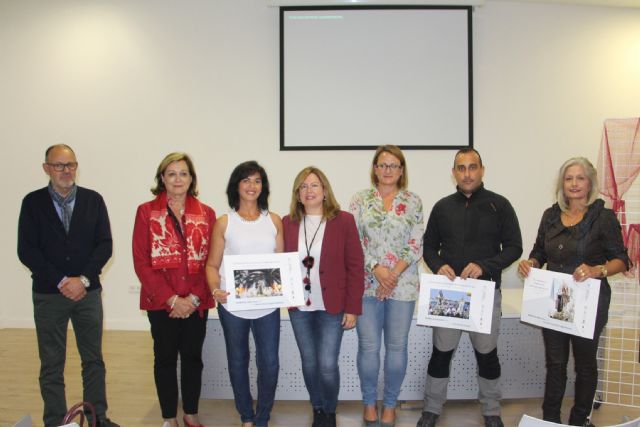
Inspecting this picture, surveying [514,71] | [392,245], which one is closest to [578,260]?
[392,245]

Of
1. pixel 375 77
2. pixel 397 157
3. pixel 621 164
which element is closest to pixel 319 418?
pixel 397 157

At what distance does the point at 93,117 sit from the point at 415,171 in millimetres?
3436

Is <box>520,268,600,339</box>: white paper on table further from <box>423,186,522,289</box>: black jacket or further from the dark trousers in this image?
the dark trousers

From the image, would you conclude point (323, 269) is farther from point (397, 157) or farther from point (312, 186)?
point (397, 157)

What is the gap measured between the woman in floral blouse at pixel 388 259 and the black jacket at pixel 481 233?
0.61ft

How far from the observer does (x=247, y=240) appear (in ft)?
8.32

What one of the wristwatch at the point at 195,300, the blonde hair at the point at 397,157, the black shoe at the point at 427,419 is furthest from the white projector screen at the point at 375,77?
the black shoe at the point at 427,419

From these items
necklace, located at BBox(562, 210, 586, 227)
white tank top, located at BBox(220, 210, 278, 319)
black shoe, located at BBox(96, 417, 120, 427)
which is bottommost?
black shoe, located at BBox(96, 417, 120, 427)

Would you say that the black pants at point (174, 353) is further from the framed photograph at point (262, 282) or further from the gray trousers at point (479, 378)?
the gray trousers at point (479, 378)

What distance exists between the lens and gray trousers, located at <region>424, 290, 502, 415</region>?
2.71 meters

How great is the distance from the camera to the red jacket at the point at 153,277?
2545 mm

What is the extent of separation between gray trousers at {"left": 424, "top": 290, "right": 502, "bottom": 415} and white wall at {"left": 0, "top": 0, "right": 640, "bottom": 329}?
7.71 feet

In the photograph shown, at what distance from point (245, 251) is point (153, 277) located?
51 centimetres

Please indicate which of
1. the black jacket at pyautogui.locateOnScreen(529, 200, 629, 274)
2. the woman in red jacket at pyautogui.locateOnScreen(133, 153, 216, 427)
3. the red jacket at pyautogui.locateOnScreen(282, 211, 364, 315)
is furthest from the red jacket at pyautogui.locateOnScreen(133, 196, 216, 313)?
the black jacket at pyautogui.locateOnScreen(529, 200, 629, 274)
